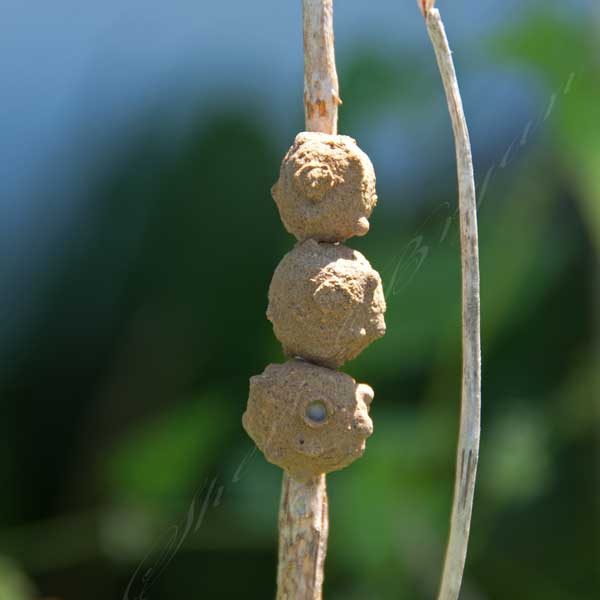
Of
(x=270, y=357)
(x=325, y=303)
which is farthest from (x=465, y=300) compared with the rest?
(x=270, y=357)

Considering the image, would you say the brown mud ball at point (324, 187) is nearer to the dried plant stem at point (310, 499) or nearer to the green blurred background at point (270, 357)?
the dried plant stem at point (310, 499)

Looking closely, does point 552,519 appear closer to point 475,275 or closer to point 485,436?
point 485,436

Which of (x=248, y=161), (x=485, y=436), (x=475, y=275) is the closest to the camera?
(x=475, y=275)

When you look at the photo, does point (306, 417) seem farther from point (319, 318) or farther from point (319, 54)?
point (319, 54)

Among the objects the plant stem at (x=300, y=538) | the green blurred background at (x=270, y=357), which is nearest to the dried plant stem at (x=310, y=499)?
the plant stem at (x=300, y=538)

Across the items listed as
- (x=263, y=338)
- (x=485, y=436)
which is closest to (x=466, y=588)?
(x=485, y=436)

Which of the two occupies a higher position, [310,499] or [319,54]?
[319,54]
